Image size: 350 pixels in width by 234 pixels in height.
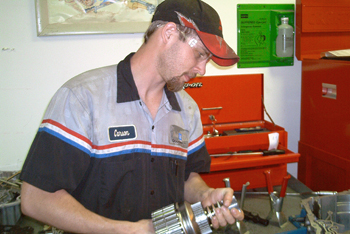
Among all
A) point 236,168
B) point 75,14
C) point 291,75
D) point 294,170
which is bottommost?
point 294,170

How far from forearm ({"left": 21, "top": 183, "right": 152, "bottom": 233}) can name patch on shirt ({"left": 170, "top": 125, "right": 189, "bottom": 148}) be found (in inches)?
12.7

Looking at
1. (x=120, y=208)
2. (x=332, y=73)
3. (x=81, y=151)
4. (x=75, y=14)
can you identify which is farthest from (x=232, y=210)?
(x=75, y=14)

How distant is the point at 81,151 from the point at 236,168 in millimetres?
873

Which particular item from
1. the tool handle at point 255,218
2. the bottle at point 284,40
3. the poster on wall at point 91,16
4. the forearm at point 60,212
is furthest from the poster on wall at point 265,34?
the forearm at point 60,212

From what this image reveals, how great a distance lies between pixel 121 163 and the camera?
33.7 inches

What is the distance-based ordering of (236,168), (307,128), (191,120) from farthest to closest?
(307,128) → (236,168) → (191,120)

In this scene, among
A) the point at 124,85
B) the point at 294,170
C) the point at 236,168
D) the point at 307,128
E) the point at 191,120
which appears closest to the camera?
the point at 124,85

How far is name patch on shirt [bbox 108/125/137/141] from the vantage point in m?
0.85

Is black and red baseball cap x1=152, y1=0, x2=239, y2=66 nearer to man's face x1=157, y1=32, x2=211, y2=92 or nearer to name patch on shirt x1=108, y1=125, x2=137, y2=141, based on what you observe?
man's face x1=157, y1=32, x2=211, y2=92

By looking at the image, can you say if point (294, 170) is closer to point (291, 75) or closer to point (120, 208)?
point (291, 75)

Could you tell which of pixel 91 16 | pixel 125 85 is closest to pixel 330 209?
pixel 125 85

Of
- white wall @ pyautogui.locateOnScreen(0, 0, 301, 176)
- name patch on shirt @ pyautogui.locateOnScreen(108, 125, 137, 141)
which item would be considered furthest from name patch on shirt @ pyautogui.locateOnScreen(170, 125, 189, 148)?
white wall @ pyautogui.locateOnScreen(0, 0, 301, 176)

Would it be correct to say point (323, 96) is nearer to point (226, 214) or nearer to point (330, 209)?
point (330, 209)

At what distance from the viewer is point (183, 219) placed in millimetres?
739
